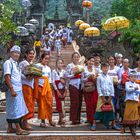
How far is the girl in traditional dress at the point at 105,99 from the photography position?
818cm

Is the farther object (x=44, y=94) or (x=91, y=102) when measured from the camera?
(x=91, y=102)

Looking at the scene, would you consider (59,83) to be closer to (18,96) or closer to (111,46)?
(18,96)

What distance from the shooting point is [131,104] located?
307 inches

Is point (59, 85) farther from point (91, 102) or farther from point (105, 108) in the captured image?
point (105, 108)

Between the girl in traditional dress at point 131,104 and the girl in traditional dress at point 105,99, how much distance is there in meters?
0.45

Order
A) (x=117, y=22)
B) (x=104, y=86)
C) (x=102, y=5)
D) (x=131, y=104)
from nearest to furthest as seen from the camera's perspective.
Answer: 1. (x=131, y=104)
2. (x=104, y=86)
3. (x=117, y=22)
4. (x=102, y=5)

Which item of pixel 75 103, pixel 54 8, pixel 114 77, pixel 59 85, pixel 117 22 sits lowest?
pixel 75 103

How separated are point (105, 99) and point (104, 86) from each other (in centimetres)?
27

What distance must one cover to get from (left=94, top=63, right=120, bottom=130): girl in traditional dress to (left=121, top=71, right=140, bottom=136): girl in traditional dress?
45cm

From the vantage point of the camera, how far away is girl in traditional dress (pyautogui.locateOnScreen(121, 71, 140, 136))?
7.69 metres

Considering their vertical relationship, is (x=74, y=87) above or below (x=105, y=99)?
above

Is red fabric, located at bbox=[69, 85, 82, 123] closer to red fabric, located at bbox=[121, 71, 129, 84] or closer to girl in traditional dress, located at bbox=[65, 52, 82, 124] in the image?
girl in traditional dress, located at bbox=[65, 52, 82, 124]

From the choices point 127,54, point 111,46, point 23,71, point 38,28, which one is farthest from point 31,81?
point 38,28

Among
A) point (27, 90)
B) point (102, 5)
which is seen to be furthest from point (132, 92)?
point (102, 5)
